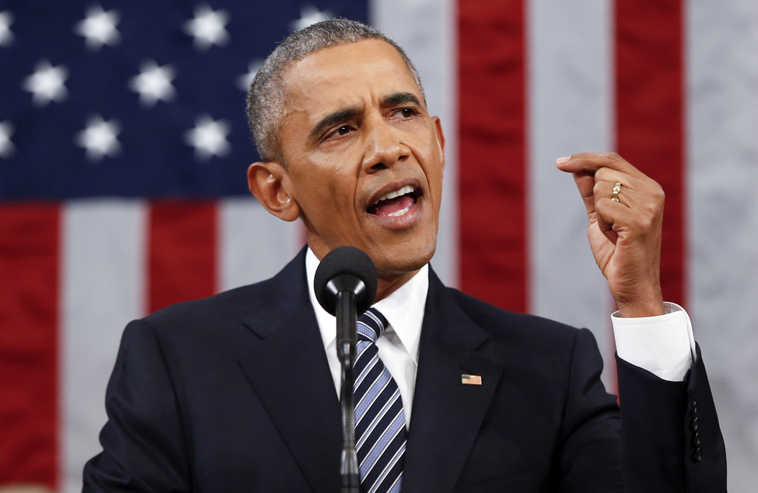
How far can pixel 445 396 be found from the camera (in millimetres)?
1577

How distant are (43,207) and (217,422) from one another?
1.45 meters

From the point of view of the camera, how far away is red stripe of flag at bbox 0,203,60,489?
2.66m

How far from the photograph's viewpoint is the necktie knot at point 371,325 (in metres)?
1.62

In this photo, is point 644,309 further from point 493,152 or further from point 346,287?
point 493,152

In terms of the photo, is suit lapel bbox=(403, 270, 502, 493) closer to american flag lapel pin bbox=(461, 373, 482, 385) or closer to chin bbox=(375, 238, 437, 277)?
american flag lapel pin bbox=(461, 373, 482, 385)

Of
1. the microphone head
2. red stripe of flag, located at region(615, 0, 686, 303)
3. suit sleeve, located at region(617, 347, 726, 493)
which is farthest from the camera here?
red stripe of flag, located at region(615, 0, 686, 303)

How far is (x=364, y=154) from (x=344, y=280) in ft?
1.91

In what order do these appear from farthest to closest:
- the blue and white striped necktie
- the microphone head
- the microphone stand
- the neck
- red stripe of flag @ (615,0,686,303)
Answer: red stripe of flag @ (615,0,686,303) → the neck → the blue and white striped necktie → the microphone head → the microphone stand

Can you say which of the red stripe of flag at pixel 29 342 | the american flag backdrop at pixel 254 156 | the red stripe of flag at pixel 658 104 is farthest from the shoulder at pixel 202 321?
the red stripe of flag at pixel 658 104

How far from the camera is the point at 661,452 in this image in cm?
137

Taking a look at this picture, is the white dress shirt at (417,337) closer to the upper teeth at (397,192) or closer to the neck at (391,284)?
the neck at (391,284)

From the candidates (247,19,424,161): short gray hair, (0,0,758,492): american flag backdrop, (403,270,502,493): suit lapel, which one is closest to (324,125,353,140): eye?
(247,19,424,161): short gray hair

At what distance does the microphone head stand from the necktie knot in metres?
0.51

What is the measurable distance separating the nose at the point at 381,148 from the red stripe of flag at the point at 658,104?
1246 millimetres
